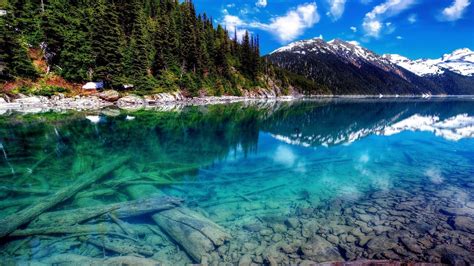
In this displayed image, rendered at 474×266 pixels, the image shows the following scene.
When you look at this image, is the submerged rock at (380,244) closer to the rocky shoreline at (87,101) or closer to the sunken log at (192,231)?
the sunken log at (192,231)

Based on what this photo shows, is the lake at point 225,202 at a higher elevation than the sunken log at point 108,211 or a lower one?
lower

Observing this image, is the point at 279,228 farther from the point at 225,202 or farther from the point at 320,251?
the point at 225,202

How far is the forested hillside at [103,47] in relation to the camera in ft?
148

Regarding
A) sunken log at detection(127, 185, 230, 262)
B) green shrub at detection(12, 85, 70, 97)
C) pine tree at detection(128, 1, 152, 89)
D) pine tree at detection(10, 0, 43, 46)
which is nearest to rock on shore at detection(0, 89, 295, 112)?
green shrub at detection(12, 85, 70, 97)

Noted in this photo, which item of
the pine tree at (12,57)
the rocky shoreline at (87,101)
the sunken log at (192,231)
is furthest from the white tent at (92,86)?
the sunken log at (192,231)

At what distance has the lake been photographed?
24.1 ft

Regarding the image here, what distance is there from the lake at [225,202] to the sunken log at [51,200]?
0.22ft

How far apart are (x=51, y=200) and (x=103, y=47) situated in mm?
51609

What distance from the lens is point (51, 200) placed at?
9.29 m

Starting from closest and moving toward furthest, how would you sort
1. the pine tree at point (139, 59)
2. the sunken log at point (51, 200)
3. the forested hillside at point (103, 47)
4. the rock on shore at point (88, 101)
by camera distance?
the sunken log at point (51, 200) → the rock on shore at point (88, 101) → the forested hillside at point (103, 47) → the pine tree at point (139, 59)

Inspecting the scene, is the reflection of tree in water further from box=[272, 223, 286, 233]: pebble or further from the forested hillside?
the forested hillside

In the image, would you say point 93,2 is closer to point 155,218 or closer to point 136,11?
point 136,11

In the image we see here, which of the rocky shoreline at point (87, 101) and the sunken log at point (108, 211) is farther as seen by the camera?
the rocky shoreline at point (87, 101)

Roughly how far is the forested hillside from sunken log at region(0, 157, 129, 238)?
41.6 metres
